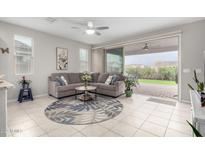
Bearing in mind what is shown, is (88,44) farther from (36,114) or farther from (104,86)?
(36,114)

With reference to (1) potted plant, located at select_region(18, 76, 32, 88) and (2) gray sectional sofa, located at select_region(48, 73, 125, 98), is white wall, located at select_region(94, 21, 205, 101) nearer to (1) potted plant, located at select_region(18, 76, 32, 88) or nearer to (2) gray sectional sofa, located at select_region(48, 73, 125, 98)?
(2) gray sectional sofa, located at select_region(48, 73, 125, 98)

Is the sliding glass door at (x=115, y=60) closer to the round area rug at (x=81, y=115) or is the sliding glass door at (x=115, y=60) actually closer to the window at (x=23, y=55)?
the round area rug at (x=81, y=115)

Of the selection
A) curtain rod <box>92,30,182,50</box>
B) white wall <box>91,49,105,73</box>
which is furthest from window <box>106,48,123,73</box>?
curtain rod <box>92,30,182,50</box>

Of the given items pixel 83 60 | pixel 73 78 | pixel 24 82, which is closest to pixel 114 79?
pixel 73 78

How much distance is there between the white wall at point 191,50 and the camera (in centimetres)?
313

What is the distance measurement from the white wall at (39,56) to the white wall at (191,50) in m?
4.35

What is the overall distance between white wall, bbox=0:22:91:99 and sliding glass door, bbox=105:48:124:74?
195 cm

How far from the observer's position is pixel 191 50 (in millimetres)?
3285

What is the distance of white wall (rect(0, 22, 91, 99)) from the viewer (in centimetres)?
336

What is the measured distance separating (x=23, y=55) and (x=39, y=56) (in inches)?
19.5

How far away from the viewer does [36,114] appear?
8.44 feet
